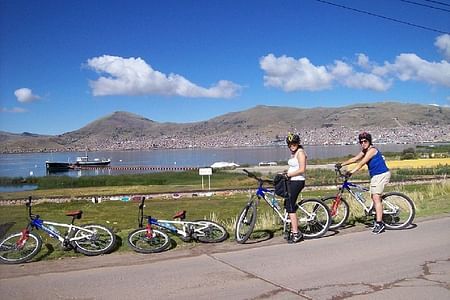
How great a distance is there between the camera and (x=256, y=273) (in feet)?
20.7

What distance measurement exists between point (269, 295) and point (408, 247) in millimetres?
3282

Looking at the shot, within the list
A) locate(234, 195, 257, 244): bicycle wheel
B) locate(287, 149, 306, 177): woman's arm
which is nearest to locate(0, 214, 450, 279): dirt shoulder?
locate(234, 195, 257, 244): bicycle wheel

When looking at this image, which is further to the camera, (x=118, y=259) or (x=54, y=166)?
(x=54, y=166)

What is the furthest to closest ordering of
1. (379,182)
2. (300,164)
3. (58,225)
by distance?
1. (379,182)
2. (300,164)
3. (58,225)

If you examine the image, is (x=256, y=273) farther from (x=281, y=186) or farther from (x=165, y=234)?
(x=281, y=186)

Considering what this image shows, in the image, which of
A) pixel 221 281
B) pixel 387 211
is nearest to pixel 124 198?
pixel 387 211

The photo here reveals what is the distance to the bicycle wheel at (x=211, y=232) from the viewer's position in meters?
8.25

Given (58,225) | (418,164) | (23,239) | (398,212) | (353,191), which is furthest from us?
(418,164)

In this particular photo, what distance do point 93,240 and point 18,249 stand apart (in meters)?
1.09

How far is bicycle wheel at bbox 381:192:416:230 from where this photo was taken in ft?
30.6

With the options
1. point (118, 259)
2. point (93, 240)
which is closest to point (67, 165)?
point (93, 240)

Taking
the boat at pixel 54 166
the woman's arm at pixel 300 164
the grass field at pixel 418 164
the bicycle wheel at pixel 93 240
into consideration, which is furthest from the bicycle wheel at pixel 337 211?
the boat at pixel 54 166

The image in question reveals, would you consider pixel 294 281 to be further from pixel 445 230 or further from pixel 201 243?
pixel 445 230

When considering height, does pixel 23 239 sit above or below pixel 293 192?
below
